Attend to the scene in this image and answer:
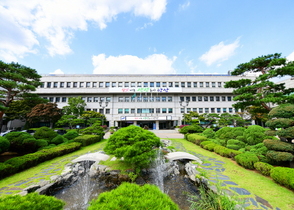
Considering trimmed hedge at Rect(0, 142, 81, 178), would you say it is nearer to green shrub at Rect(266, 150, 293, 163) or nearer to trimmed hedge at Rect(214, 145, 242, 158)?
trimmed hedge at Rect(214, 145, 242, 158)

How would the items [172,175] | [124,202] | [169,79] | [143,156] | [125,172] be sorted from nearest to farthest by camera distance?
1. [124,202]
2. [143,156]
3. [125,172]
4. [172,175]
5. [169,79]

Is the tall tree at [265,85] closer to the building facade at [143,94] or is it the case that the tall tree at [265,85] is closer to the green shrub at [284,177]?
the green shrub at [284,177]

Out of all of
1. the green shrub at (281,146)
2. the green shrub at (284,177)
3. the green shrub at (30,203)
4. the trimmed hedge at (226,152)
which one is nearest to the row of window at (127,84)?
the trimmed hedge at (226,152)

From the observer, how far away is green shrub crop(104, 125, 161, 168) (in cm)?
564

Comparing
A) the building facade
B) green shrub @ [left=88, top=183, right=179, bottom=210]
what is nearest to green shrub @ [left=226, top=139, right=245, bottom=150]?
green shrub @ [left=88, top=183, right=179, bottom=210]

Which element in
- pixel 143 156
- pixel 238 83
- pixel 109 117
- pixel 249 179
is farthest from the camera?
pixel 109 117

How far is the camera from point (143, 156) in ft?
18.6

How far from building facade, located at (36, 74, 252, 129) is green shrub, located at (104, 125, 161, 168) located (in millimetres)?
24974

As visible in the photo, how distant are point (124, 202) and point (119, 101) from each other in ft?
105

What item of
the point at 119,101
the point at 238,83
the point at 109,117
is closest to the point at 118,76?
the point at 119,101

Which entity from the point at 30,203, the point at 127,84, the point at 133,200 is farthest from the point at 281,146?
the point at 127,84

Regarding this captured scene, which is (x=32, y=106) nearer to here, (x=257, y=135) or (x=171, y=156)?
(x=171, y=156)

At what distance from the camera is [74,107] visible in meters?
27.4

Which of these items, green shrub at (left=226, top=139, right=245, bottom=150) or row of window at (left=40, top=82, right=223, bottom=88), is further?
row of window at (left=40, top=82, right=223, bottom=88)
